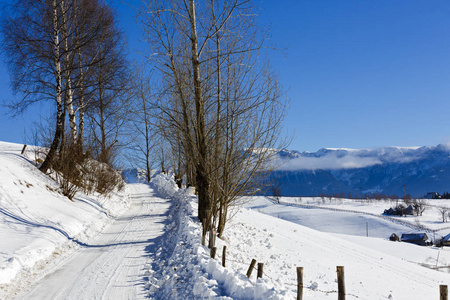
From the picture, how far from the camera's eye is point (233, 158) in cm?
1083

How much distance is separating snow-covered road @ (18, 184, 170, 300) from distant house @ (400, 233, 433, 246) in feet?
238

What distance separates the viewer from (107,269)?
7145mm

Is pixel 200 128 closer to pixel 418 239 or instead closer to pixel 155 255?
pixel 155 255

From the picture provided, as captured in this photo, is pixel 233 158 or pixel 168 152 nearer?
pixel 233 158

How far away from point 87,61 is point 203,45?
10102 mm

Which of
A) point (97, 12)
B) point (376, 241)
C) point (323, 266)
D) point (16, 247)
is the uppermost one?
point (97, 12)

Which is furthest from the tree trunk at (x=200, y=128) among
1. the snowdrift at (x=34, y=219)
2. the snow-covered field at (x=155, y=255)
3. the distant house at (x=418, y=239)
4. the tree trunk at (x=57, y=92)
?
the distant house at (x=418, y=239)

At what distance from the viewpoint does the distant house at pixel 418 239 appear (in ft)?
223

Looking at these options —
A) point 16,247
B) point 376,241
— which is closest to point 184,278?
point 16,247

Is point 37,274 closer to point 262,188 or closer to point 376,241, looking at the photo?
point 262,188

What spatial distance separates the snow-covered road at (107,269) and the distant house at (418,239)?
7263cm

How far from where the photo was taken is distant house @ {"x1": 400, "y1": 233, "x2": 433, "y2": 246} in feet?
223

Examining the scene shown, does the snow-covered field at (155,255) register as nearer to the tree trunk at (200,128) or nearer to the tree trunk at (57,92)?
the tree trunk at (200,128)

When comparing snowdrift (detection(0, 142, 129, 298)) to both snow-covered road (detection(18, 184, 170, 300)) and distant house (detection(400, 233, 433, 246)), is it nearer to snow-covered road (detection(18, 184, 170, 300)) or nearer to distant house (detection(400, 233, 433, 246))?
snow-covered road (detection(18, 184, 170, 300))
